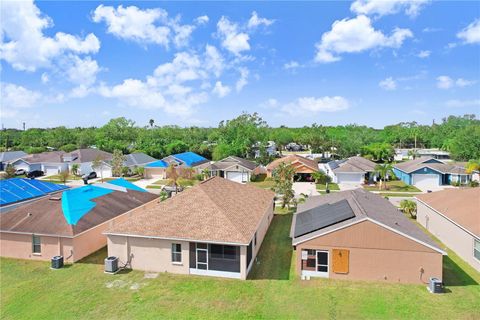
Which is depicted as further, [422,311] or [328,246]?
[328,246]

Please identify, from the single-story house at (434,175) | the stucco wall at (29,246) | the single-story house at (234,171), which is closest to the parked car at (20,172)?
the single-story house at (234,171)

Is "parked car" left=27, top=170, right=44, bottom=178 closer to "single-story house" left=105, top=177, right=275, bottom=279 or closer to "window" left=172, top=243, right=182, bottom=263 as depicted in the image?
"single-story house" left=105, top=177, right=275, bottom=279

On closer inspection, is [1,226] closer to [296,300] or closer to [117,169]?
[296,300]

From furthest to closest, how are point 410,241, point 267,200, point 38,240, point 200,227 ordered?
1. point 267,200
2. point 38,240
3. point 200,227
4. point 410,241

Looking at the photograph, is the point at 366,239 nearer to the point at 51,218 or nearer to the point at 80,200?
the point at 51,218

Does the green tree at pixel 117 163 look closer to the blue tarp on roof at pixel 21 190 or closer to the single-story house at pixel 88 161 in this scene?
the single-story house at pixel 88 161

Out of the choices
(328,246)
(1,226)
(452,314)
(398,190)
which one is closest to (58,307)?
(1,226)
